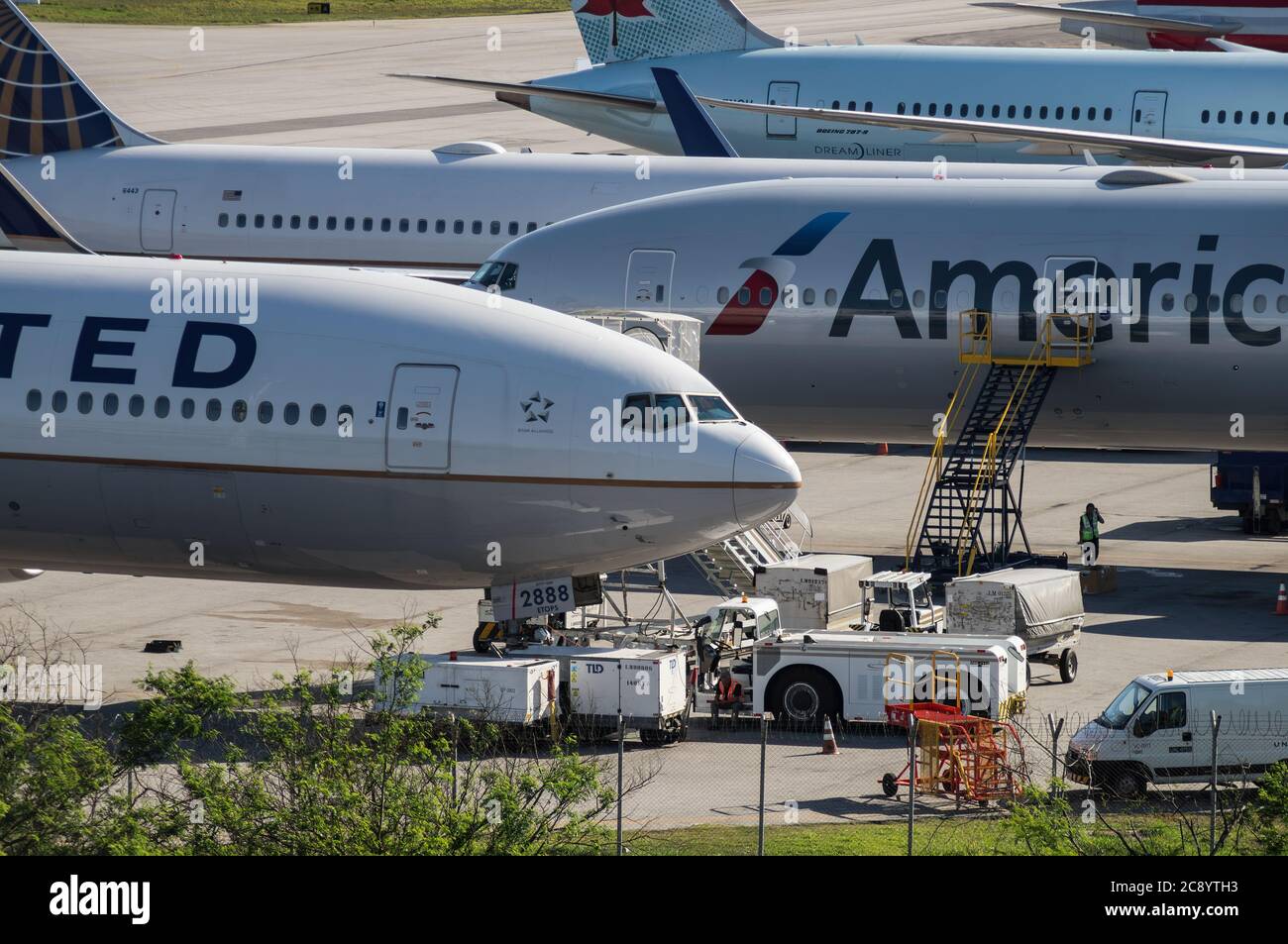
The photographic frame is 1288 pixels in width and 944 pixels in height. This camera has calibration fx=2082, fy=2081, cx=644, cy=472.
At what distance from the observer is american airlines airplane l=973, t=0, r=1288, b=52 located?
293 ft

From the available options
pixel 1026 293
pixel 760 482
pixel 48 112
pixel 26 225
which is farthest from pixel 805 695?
pixel 48 112

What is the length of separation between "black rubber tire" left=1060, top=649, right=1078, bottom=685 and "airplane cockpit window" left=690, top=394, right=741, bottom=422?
7693 mm

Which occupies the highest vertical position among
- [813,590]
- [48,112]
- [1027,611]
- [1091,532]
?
[48,112]

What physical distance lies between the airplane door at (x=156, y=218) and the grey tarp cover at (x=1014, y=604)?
32.5 metres

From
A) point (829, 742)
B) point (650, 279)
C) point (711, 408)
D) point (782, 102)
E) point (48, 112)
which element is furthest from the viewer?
point (782, 102)

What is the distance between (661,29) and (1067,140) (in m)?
18.5

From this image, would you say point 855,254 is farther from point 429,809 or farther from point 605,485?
point 429,809

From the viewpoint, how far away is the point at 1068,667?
1384 inches

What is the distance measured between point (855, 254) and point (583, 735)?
15.8 m

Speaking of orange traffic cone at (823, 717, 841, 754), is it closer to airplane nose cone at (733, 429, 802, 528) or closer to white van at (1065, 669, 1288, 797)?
airplane nose cone at (733, 429, 802, 528)

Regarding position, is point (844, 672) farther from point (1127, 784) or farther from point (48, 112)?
point (48, 112)

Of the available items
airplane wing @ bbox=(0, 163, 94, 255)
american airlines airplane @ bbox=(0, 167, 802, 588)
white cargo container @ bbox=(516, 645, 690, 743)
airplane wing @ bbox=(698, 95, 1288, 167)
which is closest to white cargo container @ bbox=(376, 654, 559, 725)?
white cargo container @ bbox=(516, 645, 690, 743)

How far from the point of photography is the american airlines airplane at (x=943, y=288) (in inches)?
1651
